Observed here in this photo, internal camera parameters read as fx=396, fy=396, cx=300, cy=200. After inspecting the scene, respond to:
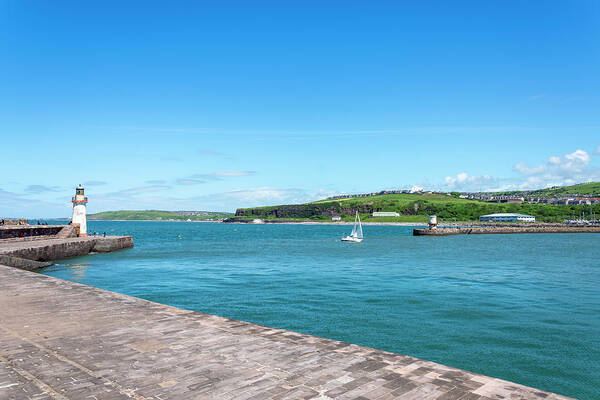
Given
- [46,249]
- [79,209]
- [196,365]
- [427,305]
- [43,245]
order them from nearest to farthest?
[196,365] < [427,305] < [46,249] < [43,245] < [79,209]

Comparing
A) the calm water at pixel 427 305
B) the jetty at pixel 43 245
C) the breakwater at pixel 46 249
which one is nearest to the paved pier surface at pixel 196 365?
the calm water at pixel 427 305

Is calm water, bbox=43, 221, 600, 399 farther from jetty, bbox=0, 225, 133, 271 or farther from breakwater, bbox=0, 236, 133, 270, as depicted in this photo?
jetty, bbox=0, 225, 133, 271

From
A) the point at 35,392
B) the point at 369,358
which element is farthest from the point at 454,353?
the point at 35,392

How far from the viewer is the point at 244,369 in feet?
29.4

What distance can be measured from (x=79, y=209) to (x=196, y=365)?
68016mm

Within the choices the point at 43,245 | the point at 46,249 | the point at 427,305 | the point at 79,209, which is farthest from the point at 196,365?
the point at 79,209

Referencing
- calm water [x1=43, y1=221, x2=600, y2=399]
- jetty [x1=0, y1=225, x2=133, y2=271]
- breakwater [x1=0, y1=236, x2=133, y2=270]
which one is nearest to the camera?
calm water [x1=43, y1=221, x2=600, y2=399]

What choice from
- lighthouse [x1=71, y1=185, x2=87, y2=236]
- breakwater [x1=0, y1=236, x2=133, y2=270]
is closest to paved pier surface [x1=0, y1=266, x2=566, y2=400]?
breakwater [x1=0, y1=236, x2=133, y2=270]

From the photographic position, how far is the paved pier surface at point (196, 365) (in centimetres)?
761

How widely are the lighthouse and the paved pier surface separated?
2293 inches

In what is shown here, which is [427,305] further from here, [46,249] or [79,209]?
[79,209]

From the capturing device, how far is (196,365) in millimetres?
9180

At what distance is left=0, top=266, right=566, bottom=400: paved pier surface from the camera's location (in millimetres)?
7613

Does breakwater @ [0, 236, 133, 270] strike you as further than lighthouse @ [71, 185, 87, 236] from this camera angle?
No
